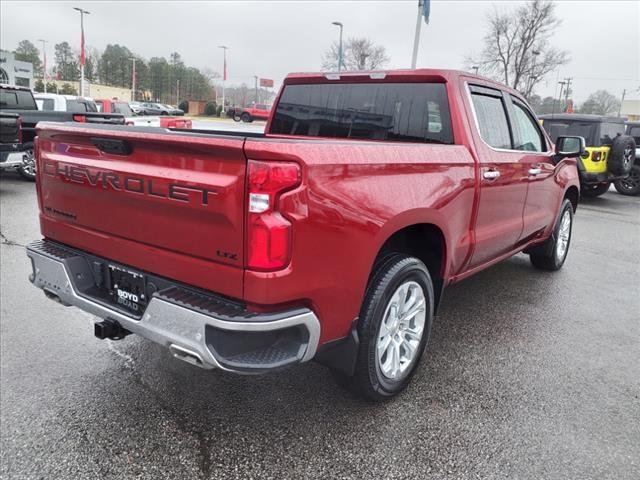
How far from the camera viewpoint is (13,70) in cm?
5009

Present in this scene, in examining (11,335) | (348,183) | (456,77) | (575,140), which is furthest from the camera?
(575,140)

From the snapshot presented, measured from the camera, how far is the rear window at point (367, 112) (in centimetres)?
354

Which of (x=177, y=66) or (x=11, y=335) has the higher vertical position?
(x=177, y=66)

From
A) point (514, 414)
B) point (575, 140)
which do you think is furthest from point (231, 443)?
point (575, 140)

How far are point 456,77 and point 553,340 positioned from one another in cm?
216

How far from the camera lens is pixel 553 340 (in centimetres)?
407

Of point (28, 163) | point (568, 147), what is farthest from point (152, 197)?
point (28, 163)

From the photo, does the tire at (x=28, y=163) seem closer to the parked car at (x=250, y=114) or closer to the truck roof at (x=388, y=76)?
the truck roof at (x=388, y=76)

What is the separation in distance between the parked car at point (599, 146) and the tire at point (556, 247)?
18.0ft

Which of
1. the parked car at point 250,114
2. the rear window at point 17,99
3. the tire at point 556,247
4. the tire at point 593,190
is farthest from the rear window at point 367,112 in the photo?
the parked car at point 250,114

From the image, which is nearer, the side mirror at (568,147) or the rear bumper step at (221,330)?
the rear bumper step at (221,330)

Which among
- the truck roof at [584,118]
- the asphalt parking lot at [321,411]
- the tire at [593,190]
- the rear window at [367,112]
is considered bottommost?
the asphalt parking lot at [321,411]

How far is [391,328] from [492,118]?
1938mm

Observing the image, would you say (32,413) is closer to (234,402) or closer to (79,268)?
(79,268)
